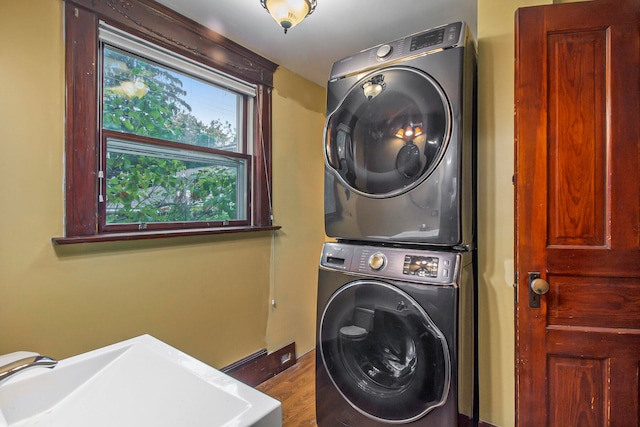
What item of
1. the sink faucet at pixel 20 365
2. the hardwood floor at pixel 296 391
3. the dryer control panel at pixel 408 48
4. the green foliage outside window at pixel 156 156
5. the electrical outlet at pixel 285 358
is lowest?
the hardwood floor at pixel 296 391

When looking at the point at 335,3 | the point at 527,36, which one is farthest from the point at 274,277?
the point at 527,36

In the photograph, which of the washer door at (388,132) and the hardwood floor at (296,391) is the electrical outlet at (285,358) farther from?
the washer door at (388,132)

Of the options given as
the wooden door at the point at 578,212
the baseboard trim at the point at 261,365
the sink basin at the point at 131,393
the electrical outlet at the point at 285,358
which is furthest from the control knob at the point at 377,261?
the electrical outlet at the point at 285,358

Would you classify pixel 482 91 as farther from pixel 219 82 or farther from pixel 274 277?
pixel 274 277

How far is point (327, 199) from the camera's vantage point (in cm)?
173

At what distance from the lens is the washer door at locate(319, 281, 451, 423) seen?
4.44ft

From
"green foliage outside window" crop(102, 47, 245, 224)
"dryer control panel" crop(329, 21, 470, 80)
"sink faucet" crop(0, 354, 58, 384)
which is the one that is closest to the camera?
"sink faucet" crop(0, 354, 58, 384)

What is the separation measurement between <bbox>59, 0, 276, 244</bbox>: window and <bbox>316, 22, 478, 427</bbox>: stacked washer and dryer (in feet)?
2.59

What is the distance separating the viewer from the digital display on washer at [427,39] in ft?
4.68

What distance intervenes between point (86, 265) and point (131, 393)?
0.86 metres

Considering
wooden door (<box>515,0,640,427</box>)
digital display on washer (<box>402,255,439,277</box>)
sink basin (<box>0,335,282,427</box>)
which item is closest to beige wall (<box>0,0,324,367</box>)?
sink basin (<box>0,335,282,427</box>)

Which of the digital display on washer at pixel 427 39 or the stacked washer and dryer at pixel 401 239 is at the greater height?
the digital display on washer at pixel 427 39

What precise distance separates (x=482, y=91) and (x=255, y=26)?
132 cm

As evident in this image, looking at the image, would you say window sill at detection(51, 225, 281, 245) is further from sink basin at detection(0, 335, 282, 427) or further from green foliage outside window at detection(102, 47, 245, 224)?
sink basin at detection(0, 335, 282, 427)
